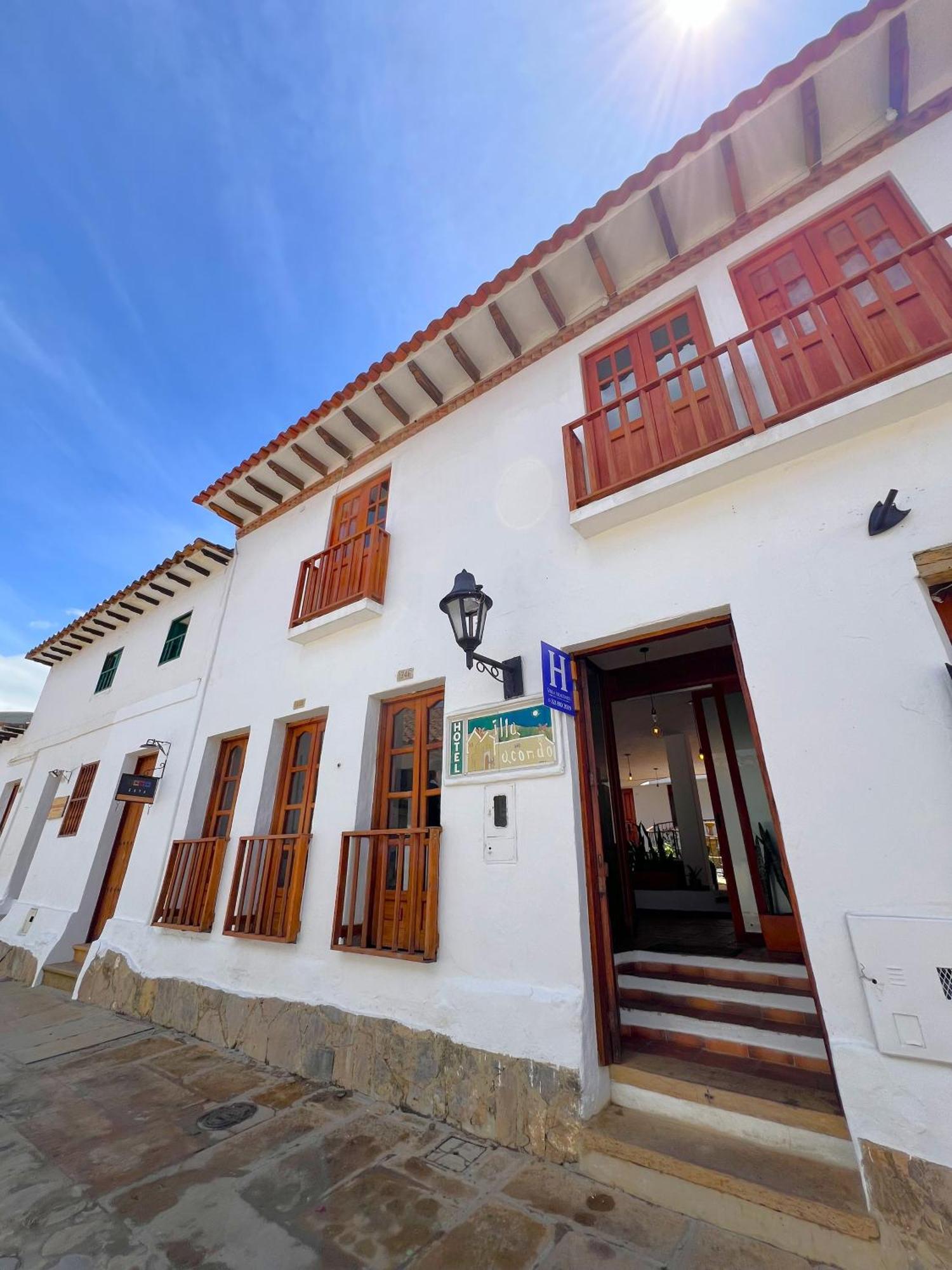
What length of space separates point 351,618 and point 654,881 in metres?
5.84

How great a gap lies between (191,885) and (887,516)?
6.47m

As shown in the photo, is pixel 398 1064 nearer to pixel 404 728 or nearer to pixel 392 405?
pixel 404 728

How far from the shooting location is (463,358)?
5.07m

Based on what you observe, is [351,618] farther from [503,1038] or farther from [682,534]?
[503,1038]

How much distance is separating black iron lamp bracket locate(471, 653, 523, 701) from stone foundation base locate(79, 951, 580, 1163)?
6.96 feet

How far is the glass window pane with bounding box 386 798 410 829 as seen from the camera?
4152mm

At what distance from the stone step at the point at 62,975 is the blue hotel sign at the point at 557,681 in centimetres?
699

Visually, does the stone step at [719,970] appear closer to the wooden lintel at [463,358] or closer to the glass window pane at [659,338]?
the glass window pane at [659,338]

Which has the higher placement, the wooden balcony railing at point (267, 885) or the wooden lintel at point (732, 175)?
the wooden lintel at point (732, 175)

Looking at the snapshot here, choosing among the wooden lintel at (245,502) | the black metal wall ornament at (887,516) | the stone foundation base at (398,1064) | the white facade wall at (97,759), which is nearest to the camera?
the black metal wall ornament at (887,516)

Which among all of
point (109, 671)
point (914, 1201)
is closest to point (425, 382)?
point (914, 1201)

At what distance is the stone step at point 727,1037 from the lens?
8.90ft

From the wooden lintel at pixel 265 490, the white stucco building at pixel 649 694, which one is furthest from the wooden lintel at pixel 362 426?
the wooden lintel at pixel 265 490

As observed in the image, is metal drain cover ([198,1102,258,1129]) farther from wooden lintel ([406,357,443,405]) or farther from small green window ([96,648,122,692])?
small green window ([96,648,122,692])
